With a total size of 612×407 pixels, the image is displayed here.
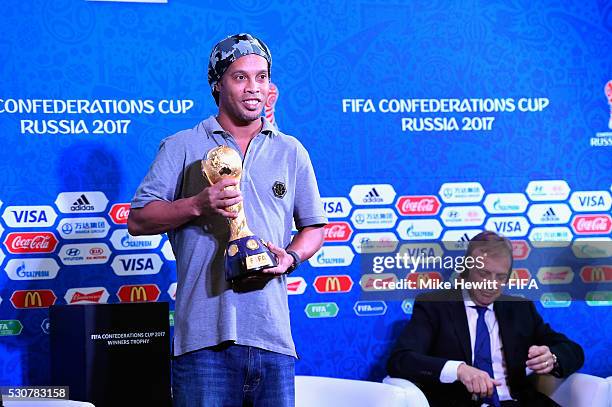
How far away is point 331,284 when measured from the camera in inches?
164

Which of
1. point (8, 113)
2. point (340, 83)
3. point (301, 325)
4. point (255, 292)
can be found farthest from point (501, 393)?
point (8, 113)

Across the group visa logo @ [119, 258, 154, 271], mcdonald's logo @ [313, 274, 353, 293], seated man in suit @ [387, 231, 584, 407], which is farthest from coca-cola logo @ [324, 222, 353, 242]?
visa logo @ [119, 258, 154, 271]

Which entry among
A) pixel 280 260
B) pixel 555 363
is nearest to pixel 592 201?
pixel 555 363

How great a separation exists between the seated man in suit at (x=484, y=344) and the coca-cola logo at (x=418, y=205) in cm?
34

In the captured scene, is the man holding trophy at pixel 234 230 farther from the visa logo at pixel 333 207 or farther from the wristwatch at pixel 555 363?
the wristwatch at pixel 555 363

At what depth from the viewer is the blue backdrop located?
156 inches

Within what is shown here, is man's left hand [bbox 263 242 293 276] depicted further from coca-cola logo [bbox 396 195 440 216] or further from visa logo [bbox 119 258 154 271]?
coca-cola logo [bbox 396 195 440 216]

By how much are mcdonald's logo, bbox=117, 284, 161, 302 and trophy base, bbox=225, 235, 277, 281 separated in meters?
1.58

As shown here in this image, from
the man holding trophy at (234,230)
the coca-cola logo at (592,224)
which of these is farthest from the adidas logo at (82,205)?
the coca-cola logo at (592,224)

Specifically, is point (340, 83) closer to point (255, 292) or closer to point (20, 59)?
point (20, 59)

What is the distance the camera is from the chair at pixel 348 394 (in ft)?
11.7

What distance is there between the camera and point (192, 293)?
2.62 meters

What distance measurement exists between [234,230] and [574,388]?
2.08 m

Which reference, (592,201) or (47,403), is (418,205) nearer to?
(592,201)
